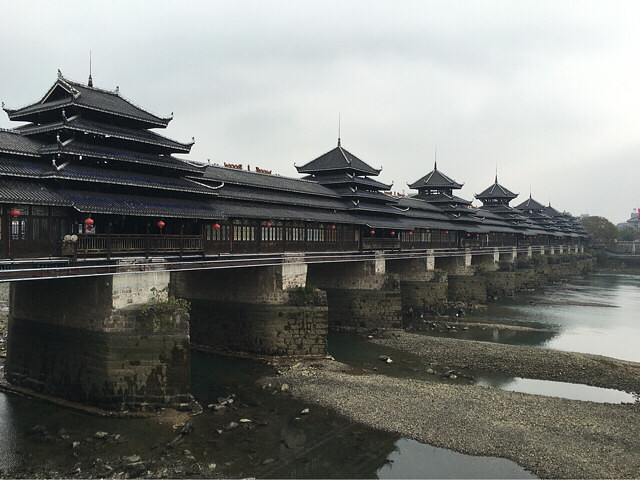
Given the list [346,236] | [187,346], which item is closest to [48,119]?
[187,346]

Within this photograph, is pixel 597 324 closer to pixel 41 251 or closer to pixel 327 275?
pixel 327 275

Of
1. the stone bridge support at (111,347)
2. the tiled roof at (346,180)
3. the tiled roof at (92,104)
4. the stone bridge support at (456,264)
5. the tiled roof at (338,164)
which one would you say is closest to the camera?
the stone bridge support at (111,347)

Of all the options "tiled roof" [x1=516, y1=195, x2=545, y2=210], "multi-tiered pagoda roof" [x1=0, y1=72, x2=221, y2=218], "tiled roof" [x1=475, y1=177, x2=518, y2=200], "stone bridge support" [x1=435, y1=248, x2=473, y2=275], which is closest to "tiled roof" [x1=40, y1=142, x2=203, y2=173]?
"multi-tiered pagoda roof" [x1=0, y1=72, x2=221, y2=218]

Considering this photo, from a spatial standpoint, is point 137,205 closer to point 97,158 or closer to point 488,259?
point 97,158

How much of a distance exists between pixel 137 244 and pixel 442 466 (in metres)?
19.8

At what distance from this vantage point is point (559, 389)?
102 feet

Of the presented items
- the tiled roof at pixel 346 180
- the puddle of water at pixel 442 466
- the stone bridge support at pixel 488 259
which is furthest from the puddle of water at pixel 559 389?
the stone bridge support at pixel 488 259

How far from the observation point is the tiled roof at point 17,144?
24578 millimetres

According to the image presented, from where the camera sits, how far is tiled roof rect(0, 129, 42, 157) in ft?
80.6

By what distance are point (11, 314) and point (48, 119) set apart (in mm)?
11793

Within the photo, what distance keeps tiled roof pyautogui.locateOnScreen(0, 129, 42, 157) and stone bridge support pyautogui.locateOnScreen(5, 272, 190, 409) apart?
22.9 feet

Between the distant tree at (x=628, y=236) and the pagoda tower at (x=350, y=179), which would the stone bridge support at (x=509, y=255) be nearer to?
the pagoda tower at (x=350, y=179)

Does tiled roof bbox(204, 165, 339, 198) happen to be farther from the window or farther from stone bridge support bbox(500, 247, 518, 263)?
stone bridge support bbox(500, 247, 518, 263)

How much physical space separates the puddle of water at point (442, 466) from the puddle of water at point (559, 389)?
428 inches
